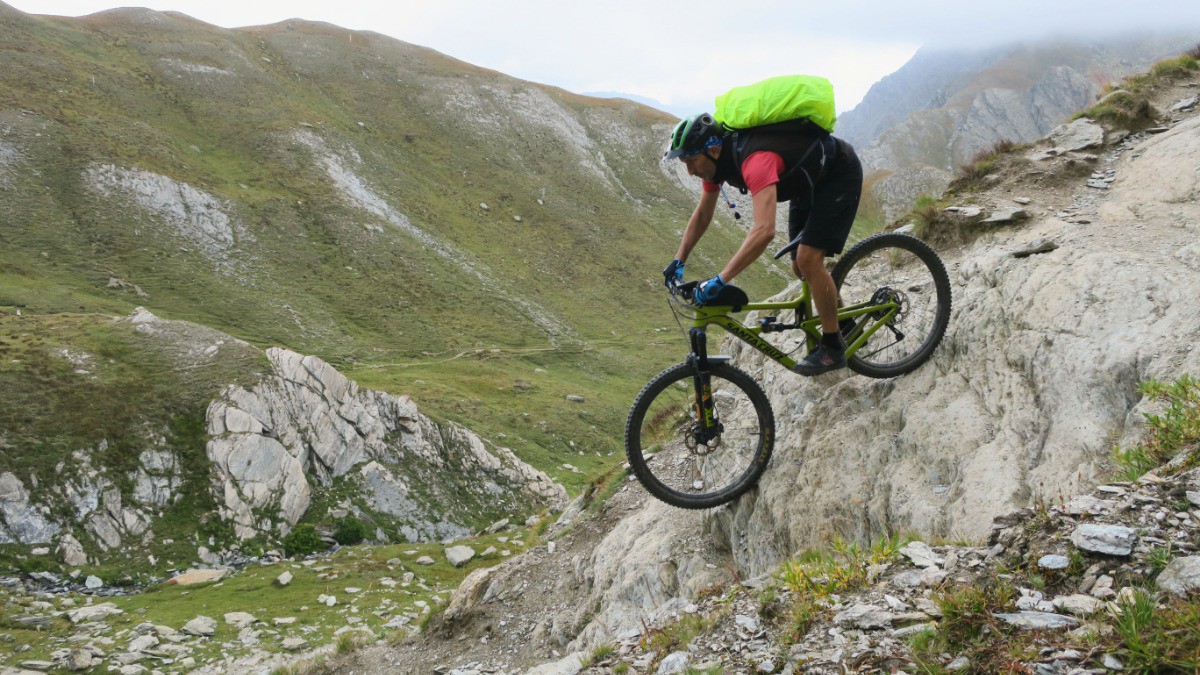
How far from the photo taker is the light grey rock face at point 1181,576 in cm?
347

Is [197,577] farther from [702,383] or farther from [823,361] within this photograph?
[823,361]

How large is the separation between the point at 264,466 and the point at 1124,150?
31.5 metres

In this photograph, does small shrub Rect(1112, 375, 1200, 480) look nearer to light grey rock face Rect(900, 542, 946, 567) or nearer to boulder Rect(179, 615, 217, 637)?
light grey rock face Rect(900, 542, 946, 567)

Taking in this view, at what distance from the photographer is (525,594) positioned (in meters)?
13.3

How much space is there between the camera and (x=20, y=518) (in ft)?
77.3

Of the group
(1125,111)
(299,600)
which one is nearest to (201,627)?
(299,600)

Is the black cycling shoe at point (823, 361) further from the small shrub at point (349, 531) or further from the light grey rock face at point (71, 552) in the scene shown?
the light grey rock face at point (71, 552)

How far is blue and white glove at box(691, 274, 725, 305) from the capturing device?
7.38 metres

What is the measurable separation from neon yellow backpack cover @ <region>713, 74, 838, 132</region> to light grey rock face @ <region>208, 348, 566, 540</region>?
27127mm

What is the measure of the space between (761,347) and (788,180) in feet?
7.42

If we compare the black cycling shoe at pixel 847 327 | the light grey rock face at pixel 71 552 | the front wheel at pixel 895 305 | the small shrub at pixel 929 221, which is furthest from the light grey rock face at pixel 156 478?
the small shrub at pixel 929 221

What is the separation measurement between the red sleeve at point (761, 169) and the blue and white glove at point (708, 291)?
110 cm

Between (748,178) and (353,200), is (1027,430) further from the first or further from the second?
(353,200)

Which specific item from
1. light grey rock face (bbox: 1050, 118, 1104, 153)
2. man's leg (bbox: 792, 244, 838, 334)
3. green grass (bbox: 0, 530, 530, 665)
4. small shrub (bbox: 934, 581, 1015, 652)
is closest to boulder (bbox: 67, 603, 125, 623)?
green grass (bbox: 0, 530, 530, 665)
